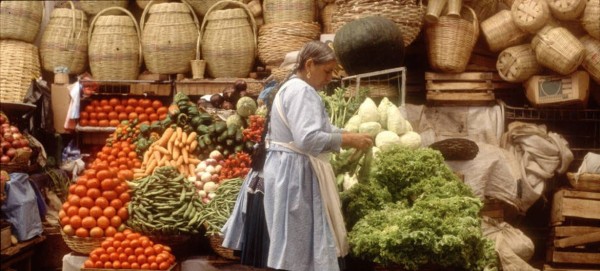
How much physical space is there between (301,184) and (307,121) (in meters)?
0.43

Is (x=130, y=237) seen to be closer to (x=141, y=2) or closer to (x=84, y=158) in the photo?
(x=84, y=158)

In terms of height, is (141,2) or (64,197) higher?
(141,2)

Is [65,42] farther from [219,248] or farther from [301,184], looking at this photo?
[301,184]

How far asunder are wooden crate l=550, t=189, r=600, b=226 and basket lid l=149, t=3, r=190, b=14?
4.79 meters

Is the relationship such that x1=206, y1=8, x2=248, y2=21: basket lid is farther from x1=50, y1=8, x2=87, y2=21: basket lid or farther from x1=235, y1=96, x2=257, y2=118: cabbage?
x1=50, y1=8, x2=87, y2=21: basket lid

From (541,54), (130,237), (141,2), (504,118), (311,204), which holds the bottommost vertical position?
(130,237)

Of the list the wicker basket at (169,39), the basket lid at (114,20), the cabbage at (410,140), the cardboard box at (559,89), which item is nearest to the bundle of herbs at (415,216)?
the cabbage at (410,140)

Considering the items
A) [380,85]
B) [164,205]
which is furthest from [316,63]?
[380,85]

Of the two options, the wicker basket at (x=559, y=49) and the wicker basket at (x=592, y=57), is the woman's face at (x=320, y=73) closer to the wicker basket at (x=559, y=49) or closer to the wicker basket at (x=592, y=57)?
the wicker basket at (x=559, y=49)

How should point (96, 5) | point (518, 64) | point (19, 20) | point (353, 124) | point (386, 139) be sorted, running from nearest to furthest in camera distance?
1. point (386, 139)
2. point (353, 124)
3. point (518, 64)
4. point (19, 20)
5. point (96, 5)

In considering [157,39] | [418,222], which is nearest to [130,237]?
[418,222]

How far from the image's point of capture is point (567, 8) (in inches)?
257

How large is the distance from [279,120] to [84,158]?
15.2 feet

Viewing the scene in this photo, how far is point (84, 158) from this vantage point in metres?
8.05
